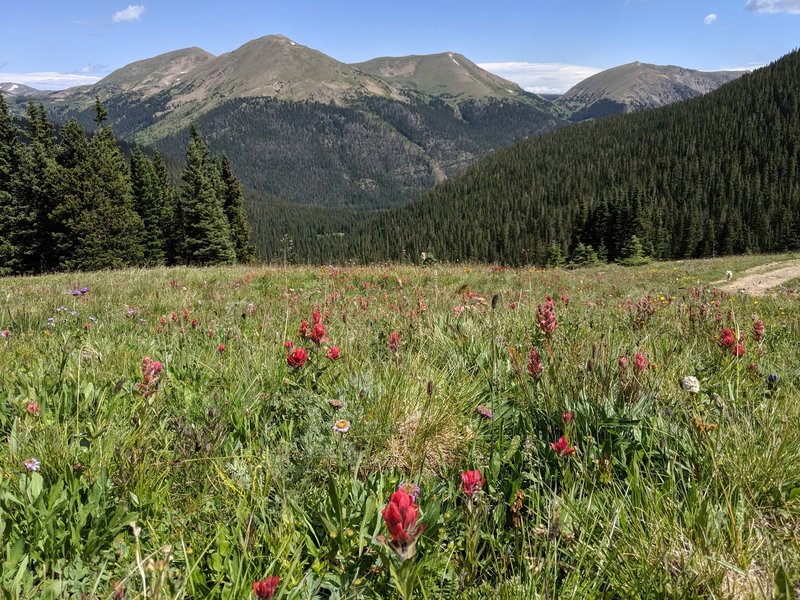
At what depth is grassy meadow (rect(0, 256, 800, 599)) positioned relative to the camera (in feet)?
4.75

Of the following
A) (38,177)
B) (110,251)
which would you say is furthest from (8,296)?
(38,177)

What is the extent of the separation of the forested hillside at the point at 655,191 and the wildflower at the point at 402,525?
85.8 metres

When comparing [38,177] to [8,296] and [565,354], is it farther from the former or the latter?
[565,354]

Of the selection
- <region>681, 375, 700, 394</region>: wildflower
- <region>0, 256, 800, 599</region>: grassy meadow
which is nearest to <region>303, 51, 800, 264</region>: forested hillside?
<region>0, 256, 800, 599</region>: grassy meadow

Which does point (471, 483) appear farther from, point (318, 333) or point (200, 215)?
point (200, 215)

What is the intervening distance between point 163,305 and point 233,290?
1829mm

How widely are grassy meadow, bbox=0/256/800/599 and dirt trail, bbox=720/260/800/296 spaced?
2006cm

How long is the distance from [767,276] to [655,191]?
474ft

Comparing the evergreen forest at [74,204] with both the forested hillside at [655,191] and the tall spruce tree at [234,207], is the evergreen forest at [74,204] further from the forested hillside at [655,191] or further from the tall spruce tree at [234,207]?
the forested hillside at [655,191]

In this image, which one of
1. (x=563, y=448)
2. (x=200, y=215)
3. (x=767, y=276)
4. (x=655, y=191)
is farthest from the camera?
(x=655, y=191)

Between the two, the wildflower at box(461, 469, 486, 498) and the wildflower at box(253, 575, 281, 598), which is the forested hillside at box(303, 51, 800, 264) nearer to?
the wildflower at box(461, 469, 486, 498)

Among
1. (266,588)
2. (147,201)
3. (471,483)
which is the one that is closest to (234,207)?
(147,201)

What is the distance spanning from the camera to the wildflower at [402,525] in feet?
3.49

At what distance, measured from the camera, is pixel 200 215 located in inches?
1721
